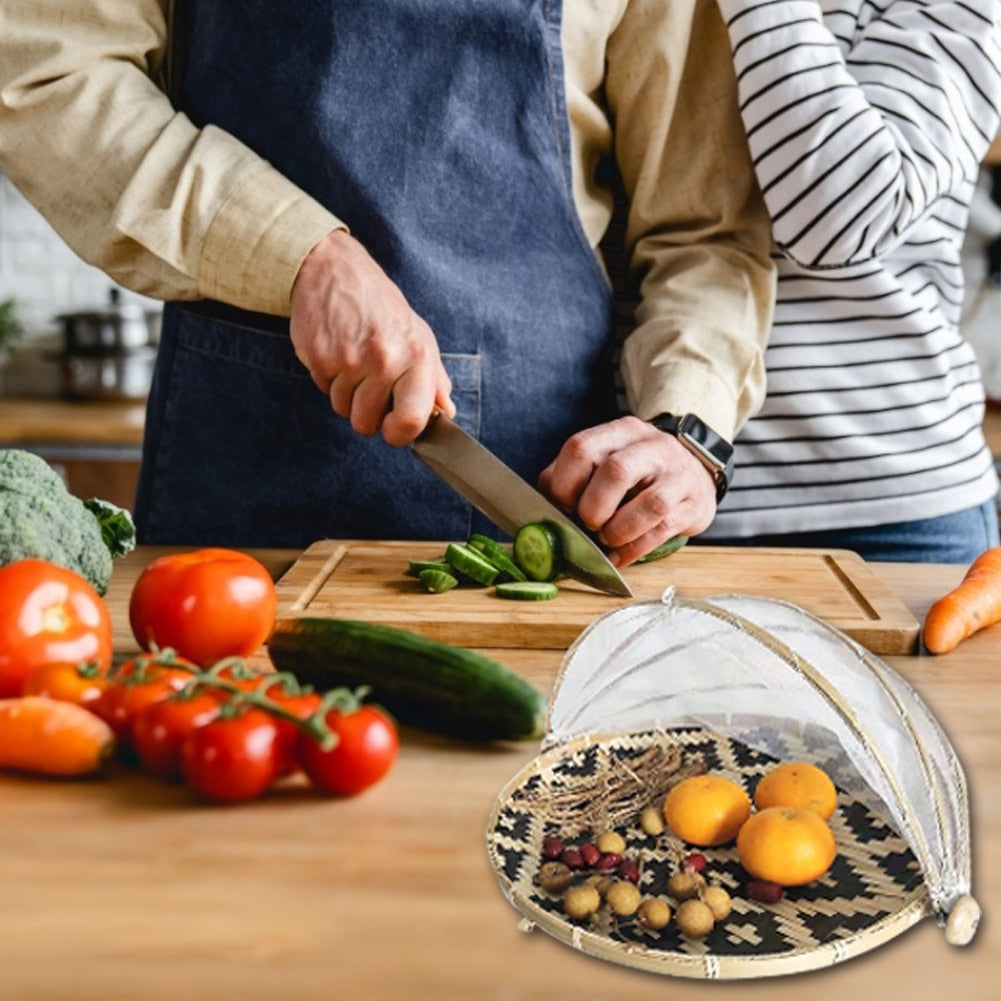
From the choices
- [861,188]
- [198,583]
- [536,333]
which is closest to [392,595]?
[198,583]

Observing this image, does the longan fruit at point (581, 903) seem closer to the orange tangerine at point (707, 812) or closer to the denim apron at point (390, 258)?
the orange tangerine at point (707, 812)

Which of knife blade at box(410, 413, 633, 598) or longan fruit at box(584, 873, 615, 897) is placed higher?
longan fruit at box(584, 873, 615, 897)

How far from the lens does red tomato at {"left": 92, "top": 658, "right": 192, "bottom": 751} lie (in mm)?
831

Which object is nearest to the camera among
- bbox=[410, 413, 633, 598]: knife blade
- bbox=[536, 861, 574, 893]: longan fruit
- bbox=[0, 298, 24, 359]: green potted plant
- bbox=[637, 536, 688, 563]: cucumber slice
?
bbox=[536, 861, 574, 893]: longan fruit

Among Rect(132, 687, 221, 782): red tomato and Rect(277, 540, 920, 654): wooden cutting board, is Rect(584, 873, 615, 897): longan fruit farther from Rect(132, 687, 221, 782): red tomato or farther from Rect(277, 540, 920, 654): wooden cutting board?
Rect(277, 540, 920, 654): wooden cutting board

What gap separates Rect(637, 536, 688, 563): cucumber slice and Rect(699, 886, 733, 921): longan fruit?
26.3 inches

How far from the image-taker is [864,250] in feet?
4.76

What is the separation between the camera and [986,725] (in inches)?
38.1

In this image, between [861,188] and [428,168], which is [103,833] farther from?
[861,188]

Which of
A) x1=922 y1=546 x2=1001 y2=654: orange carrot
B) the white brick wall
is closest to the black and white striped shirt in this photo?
x1=922 y1=546 x2=1001 y2=654: orange carrot

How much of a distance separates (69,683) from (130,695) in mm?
49

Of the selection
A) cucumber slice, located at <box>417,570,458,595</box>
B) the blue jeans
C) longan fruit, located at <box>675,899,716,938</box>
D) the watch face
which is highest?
longan fruit, located at <box>675,899,716,938</box>

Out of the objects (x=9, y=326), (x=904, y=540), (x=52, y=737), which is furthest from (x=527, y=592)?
(x=9, y=326)

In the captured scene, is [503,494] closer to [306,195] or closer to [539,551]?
[539,551]
